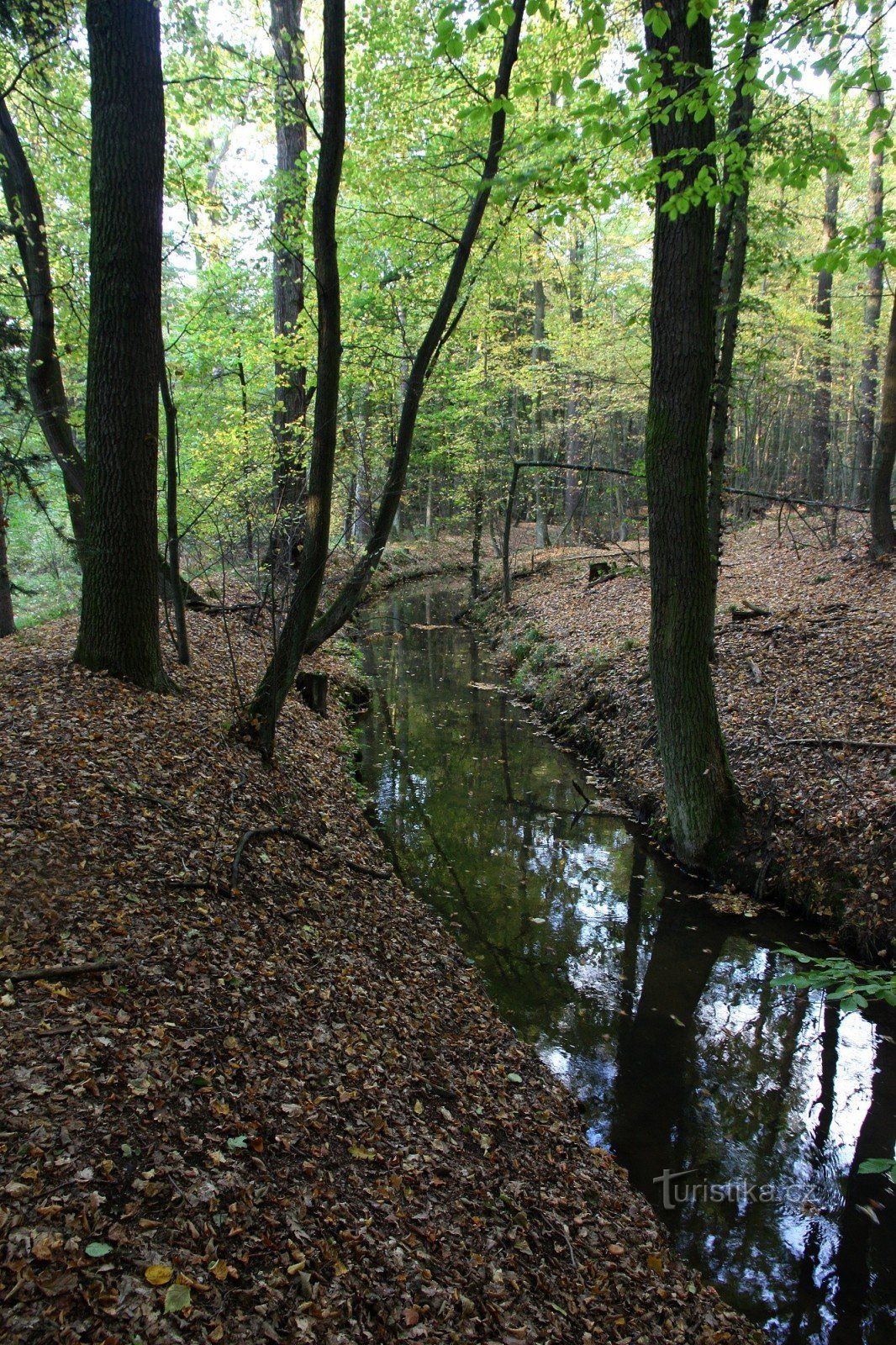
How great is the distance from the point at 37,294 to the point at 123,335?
216cm

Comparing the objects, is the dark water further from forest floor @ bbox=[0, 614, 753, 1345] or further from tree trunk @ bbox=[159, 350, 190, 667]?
tree trunk @ bbox=[159, 350, 190, 667]

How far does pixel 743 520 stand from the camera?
23641 mm

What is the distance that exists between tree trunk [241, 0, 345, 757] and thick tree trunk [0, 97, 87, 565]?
104 inches

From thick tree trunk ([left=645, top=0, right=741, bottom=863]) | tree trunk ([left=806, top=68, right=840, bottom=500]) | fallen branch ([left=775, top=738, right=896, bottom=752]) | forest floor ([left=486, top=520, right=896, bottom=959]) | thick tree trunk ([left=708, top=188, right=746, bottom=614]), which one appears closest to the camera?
thick tree trunk ([left=645, top=0, right=741, bottom=863])

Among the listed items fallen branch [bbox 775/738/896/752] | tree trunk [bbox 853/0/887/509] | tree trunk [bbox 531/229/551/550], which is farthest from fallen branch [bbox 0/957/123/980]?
tree trunk [bbox 531/229/551/550]

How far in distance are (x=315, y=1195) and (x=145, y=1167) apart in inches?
29.0

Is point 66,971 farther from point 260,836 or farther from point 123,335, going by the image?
point 123,335

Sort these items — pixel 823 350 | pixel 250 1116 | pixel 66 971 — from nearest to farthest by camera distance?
1. pixel 250 1116
2. pixel 66 971
3. pixel 823 350

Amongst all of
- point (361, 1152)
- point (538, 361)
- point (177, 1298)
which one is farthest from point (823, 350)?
point (177, 1298)

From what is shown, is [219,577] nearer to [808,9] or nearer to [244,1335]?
[808,9]

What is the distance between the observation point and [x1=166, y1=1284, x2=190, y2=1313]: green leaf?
7.71 ft

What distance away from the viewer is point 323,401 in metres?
6.77

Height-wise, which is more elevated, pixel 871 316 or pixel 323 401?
pixel 871 316

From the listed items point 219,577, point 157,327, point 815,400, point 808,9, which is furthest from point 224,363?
point 815,400
